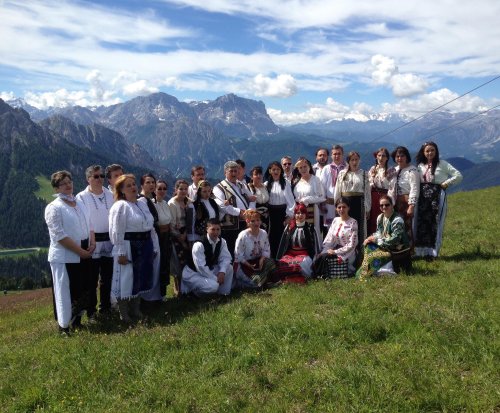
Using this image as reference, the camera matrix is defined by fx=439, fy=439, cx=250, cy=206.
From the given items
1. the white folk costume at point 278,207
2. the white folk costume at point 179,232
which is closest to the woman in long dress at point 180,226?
the white folk costume at point 179,232

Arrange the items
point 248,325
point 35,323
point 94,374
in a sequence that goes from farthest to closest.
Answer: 1. point 35,323
2. point 248,325
3. point 94,374

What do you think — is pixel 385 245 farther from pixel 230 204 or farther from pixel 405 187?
pixel 230 204

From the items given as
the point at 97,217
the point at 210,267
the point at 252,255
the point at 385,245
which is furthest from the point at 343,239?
the point at 97,217

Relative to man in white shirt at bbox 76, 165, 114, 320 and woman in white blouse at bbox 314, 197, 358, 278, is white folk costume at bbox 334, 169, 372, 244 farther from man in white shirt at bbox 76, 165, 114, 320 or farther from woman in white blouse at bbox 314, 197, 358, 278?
man in white shirt at bbox 76, 165, 114, 320

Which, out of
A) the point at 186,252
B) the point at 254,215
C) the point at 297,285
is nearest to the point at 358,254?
the point at 297,285

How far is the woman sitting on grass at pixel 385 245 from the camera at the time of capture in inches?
390

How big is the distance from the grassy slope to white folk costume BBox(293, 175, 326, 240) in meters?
2.56

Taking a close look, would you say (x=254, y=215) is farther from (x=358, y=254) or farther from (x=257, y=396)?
(x=257, y=396)

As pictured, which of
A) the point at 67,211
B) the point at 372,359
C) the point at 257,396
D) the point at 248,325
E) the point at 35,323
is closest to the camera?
the point at 257,396

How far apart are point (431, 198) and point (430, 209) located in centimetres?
29

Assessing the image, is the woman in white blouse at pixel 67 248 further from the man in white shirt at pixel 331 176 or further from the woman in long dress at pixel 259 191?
the man in white shirt at pixel 331 176

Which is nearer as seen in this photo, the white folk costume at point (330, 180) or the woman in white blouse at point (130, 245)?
the woman in white blouse at point (130, 245)

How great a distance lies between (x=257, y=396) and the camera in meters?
5.16

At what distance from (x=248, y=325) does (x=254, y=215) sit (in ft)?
11.6
